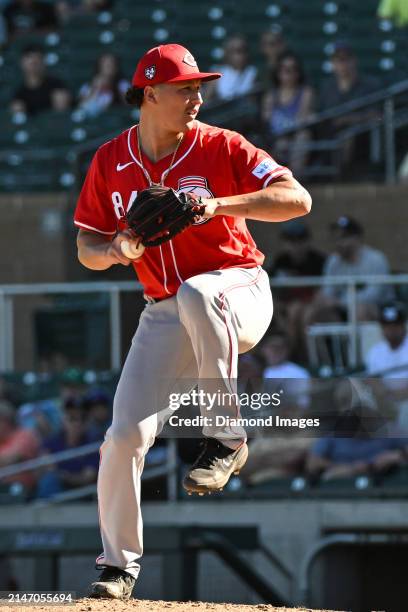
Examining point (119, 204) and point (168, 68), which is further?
point (119, 204)

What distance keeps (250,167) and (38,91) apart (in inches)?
337

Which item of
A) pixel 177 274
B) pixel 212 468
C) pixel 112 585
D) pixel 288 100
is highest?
pixel 288 100

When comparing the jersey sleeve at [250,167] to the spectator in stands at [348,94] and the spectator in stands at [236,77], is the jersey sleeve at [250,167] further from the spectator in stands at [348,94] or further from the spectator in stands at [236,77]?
the spectator in stands at [236,77]

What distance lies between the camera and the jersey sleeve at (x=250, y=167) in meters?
5.01

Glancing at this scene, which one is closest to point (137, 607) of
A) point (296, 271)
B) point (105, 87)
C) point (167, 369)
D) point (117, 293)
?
point (167, 369)

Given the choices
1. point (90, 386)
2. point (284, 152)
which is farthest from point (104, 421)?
point (284, 152)

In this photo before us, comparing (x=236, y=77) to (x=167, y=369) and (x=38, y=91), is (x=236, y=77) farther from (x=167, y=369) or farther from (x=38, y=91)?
(x=167, y=369)

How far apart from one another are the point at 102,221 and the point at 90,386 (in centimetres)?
447

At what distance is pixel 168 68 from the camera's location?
5043 mm

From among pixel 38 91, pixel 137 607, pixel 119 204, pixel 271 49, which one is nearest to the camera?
pixel 137 607

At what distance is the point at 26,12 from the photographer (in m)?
14.7

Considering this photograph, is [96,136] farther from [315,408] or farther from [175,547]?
[315,408]

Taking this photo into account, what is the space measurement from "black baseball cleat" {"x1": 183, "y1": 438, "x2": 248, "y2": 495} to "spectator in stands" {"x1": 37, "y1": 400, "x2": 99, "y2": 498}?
445 centimetres

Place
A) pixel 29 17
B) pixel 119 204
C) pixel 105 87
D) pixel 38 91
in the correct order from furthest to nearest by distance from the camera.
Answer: pixel 29 17
pixel 38 91
pixel 105 87
pixel 119 204
